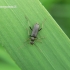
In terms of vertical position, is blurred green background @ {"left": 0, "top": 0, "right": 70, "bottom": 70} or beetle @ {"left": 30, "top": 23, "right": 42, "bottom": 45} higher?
blurred green background @ {"left": 0, "top": 0, "right": 70, "bottom": 70}

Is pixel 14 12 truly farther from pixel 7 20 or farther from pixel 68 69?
pixel 68 69

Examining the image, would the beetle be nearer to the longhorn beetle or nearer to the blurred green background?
the longhorn beetle

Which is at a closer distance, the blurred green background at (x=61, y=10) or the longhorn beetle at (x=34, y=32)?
the longhorn beetle at (x=34, y=32)

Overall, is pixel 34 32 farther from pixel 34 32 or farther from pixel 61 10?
pixel 61 10

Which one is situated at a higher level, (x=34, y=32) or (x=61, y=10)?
(x=61, y=10)

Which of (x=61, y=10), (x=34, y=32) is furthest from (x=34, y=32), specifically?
(x=61, y=10)

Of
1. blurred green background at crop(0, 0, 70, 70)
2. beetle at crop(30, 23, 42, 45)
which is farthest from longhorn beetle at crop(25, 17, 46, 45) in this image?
blurred green background at crop(0, 0, 70, 70)

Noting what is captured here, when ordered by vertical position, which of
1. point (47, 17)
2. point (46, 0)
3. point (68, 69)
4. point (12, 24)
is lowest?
point (68, 69)

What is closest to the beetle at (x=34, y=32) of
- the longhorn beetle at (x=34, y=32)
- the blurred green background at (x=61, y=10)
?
the longhorn beetle at (x=34, y=32)

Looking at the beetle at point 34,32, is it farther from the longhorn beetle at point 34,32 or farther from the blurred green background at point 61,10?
the blurred green background at point 61,10

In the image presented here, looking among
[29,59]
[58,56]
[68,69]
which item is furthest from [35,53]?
[68,69]

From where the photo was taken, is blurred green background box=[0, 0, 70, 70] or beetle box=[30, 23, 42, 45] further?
blurred green background box=[0, 0, 70, 70]
